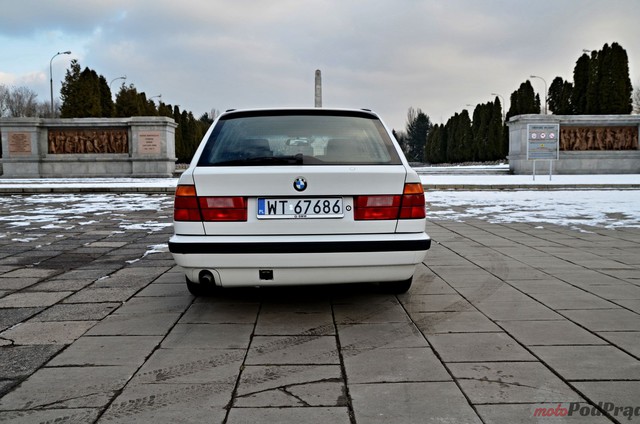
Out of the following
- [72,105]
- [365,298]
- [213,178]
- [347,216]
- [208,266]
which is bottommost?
[365,298]

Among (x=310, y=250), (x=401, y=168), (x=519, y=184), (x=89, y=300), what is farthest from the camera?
(x=519, y=184)

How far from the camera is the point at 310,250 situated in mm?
3787

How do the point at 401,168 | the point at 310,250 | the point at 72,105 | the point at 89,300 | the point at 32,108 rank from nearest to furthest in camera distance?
the point at 310,250, the point at 401,168, the point at 89,300, the point at 72,105, the point at 32,108

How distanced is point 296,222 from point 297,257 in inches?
9.4

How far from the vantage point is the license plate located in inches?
152

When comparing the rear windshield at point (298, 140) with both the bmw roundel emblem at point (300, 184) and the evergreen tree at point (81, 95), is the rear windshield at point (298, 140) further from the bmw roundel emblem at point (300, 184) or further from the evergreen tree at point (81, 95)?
the evergreen tree at point (81, 95)

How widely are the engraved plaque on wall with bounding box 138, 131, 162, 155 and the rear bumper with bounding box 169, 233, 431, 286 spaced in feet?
86.1

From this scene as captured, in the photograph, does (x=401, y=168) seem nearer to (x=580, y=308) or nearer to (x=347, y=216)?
(x=347, y=216)

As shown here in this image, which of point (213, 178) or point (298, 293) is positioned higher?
point (213, 178)

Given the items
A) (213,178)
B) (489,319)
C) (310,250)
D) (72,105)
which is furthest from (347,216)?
(72,105)

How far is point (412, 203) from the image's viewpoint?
3990 millimetres

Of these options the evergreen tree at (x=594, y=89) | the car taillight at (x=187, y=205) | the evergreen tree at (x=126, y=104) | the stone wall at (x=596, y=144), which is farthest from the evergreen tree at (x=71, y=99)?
the car taillight at (x=187, y=205)

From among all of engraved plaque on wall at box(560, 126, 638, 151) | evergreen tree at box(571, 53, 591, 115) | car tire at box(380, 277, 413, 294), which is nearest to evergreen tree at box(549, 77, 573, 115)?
evergreen tree at box(571, 53, 591, 115)

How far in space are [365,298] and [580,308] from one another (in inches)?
64.8
